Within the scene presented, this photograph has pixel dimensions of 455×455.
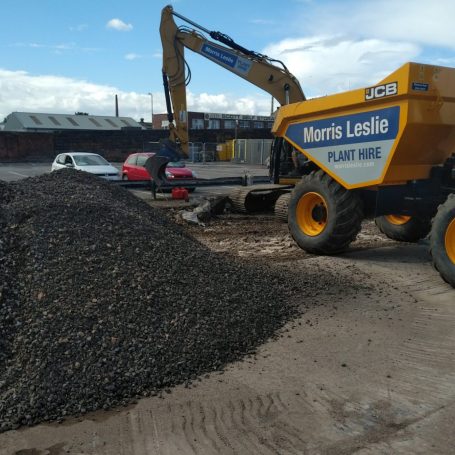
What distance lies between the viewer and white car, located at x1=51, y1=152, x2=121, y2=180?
17.6 meters

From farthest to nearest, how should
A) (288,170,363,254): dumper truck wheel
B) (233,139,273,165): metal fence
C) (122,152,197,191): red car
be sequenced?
1. (233,139,273,165): metal fence
2. (122,152,197,191): red car
3. (288,170,363,254): dumper truck wheel

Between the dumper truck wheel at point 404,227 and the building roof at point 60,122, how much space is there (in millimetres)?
48836

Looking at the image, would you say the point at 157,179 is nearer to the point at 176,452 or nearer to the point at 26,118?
the point at 176,452

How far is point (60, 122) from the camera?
55188 mm

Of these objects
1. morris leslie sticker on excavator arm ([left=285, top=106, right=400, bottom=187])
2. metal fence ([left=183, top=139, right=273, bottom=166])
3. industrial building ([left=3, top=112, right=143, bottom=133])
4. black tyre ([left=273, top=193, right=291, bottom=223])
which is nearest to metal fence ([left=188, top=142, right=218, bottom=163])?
metal fence ([left=183, top=139, right=273, bottom=166])

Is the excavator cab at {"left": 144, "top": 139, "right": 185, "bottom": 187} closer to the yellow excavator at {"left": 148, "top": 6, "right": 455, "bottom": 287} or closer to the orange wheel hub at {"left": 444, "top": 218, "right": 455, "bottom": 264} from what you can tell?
the yellow excavator at {"left": 148, "top": 6, "right": 455, "bottom": 287}

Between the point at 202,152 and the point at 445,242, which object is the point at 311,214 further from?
the point at 202,152

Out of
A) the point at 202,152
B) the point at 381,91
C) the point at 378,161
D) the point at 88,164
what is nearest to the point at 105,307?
the point at 378,161

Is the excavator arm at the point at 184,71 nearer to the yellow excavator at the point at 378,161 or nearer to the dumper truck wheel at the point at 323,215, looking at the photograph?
the yellow excavator at the point at 378,161

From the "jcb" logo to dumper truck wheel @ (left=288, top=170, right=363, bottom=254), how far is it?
1497 mm

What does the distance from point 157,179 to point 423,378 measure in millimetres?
10302

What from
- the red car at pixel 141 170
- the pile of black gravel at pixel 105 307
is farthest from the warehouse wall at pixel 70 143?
the pile of black gravel at pixel 105 307

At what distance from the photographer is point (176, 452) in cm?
311

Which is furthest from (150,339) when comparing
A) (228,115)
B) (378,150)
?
(228,115)
